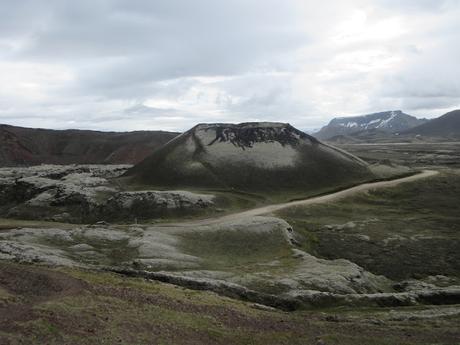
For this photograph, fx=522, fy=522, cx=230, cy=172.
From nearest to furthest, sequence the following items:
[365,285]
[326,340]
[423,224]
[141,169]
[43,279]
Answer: [326,340] < [43,279] < [365,285] < [423,224] < [141,169]

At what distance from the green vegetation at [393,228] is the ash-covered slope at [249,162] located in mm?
22056

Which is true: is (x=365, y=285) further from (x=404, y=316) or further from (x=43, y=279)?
(x=43, y=279)

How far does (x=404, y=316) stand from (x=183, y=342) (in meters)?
24.6

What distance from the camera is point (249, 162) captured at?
5650 inches

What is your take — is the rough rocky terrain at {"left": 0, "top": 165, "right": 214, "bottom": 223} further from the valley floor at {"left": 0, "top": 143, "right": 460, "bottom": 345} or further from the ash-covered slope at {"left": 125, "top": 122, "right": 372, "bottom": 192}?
the ash-covered slope at {"left": 125, "top": 122, "right": 372, "bottom": 192}

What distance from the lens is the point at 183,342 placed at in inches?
1253

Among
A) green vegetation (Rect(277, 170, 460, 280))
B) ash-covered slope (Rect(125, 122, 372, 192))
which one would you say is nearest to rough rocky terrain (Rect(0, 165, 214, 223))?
ash-covered slope (Rect(125, 122, 372, 192))

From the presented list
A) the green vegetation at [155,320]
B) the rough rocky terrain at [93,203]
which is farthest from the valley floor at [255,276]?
the rough rocky terrain at [93,203]

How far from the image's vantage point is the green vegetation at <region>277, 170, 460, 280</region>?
250 feet

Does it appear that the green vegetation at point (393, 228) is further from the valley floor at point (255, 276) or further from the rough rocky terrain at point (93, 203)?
the rough rocky terrain at point (93, 203)

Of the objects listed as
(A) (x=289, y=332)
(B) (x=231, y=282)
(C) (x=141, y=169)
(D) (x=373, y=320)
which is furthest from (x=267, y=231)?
(C) (x=141, y=169)

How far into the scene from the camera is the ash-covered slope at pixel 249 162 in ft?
442

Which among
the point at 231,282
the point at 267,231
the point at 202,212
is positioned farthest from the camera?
the point at 202,212

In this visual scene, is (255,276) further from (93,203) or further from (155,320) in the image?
(93,203)
